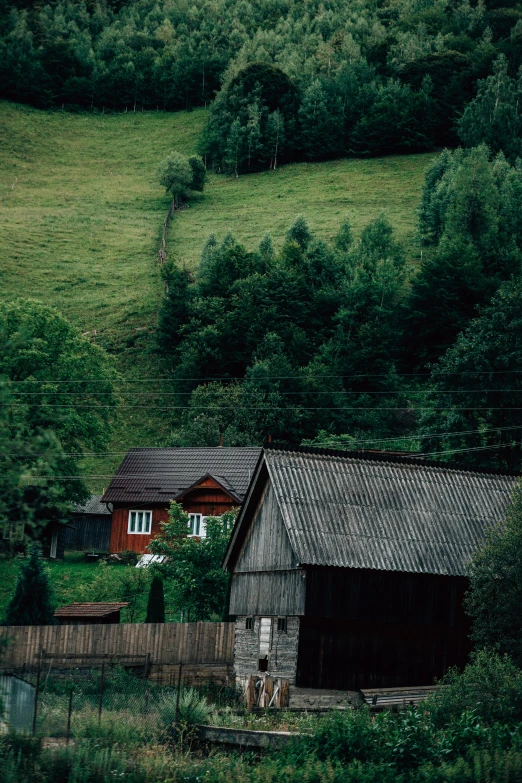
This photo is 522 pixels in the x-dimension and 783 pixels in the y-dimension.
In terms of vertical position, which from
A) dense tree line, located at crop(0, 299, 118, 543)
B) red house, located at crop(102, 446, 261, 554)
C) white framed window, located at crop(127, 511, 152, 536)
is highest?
dense tree line, located at crop(0, 299, 118, 543)

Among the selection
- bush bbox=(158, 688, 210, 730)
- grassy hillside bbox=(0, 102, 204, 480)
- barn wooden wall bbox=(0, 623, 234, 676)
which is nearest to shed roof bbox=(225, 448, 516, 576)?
barn wooden wall bbox=(0, 623, 234, 676)

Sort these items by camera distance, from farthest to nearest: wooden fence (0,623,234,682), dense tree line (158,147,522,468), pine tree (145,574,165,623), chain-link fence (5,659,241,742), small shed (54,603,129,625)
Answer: dense tree line (158,147,522,468) < small shed (54,603,129,625) < pine tree (145,574,165,623) < wooden fence (0,623,234,682) < chain-link fence (5,659,241,742)

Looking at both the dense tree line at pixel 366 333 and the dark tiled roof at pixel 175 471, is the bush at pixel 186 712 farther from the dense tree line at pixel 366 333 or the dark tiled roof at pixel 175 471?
the dense tree line at pixel 366 333

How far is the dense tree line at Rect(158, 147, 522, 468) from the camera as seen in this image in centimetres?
6169

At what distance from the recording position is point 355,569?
36.2 m

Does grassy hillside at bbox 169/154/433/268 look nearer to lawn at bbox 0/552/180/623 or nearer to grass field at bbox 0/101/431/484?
grass field at bbox 0/101/431/484

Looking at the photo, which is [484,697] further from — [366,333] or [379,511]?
[366,333]

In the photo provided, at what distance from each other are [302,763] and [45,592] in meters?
21.6

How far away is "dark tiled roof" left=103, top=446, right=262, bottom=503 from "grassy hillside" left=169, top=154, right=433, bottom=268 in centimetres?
4280

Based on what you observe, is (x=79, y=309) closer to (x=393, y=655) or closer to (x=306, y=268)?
(x=306, y=268)

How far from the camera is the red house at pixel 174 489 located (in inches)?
2371

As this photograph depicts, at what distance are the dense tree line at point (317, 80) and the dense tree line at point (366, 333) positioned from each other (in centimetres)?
3430

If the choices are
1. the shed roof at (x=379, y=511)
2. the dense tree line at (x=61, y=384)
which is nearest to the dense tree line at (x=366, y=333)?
the dense tree line at (x=61, y=384)

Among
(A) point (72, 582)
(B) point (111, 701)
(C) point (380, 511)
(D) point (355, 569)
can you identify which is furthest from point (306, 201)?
(B) point (111, 701)
